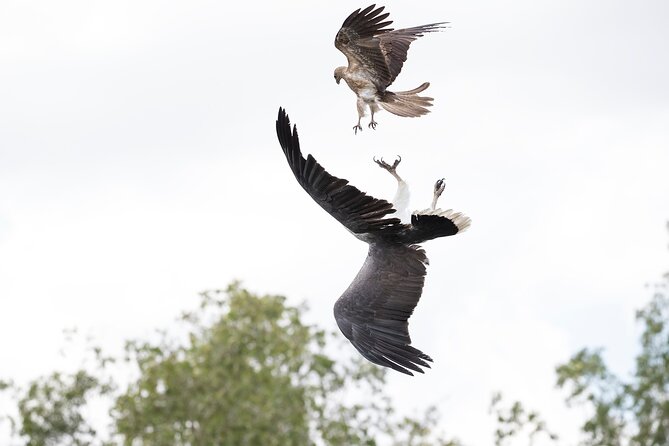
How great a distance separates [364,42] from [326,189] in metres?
1.65

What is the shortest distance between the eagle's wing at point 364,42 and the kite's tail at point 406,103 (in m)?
0.17

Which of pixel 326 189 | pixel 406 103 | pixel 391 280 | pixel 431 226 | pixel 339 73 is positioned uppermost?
pixel 339 73

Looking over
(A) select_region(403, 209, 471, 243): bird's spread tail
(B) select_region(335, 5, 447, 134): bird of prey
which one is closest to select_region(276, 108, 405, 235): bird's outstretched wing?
(A) select_region(403, 209, 471, 243): bird's spread tail

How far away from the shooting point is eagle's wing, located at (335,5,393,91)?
12.5 metres

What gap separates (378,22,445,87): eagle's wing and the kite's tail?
14 cm

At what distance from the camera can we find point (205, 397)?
2895cm

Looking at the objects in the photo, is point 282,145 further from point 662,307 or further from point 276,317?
point 662,307

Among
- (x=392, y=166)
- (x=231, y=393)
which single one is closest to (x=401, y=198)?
(x=392, y=166)

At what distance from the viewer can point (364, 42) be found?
12570 mm

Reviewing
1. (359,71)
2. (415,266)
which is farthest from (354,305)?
(359,71)

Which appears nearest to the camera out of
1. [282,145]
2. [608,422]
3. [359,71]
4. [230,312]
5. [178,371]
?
[282,145]

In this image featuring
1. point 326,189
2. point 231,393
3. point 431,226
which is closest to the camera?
point 326,189

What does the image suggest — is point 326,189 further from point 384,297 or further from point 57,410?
point 57,410

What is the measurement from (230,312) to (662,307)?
8.89 m
